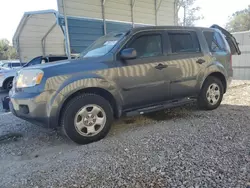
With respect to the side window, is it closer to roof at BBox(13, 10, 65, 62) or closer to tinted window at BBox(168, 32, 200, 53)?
tinted window at BBox(168, 32, 200, 53)

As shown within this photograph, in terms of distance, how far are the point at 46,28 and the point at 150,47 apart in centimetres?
1012

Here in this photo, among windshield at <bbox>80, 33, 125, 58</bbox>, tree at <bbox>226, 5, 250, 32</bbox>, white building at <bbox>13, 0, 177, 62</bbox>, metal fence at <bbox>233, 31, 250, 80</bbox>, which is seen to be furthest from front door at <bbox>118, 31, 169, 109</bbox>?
tree at <bbox>226, 5, 250, 32</bbox>

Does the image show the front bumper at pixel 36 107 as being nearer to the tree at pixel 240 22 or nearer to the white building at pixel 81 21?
the white building at pixel 81 21

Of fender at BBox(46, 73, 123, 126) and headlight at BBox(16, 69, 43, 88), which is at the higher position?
headlight at BBox(16, 69, 43, 88)

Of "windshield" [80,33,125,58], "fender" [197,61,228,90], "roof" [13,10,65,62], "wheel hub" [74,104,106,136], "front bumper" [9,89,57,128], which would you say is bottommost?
"wheel hub" [74,104,106,136]

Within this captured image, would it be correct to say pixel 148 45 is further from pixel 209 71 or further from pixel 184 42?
pixel 209 71

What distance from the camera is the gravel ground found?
7.60 ft

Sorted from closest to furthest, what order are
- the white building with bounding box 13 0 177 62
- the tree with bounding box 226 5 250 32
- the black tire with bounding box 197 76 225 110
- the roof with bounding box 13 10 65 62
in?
the black tire with bounding box 197 76 225 110, the white building with bounding box 13 0 177 62, the roof with bounding box 13 10 65 62, the tree with bounding box 226 5 250 32

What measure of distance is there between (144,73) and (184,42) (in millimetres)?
1248

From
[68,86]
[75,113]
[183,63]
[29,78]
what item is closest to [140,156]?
[75,113]

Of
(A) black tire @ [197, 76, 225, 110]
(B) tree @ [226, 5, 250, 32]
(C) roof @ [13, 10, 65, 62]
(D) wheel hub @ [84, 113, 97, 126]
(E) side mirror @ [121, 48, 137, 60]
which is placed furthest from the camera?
(B) tree @ [226, 5, 250, 32]

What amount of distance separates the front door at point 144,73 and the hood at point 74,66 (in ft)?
1.09

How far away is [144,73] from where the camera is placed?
12.1ft

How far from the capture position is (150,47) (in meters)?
3.87
